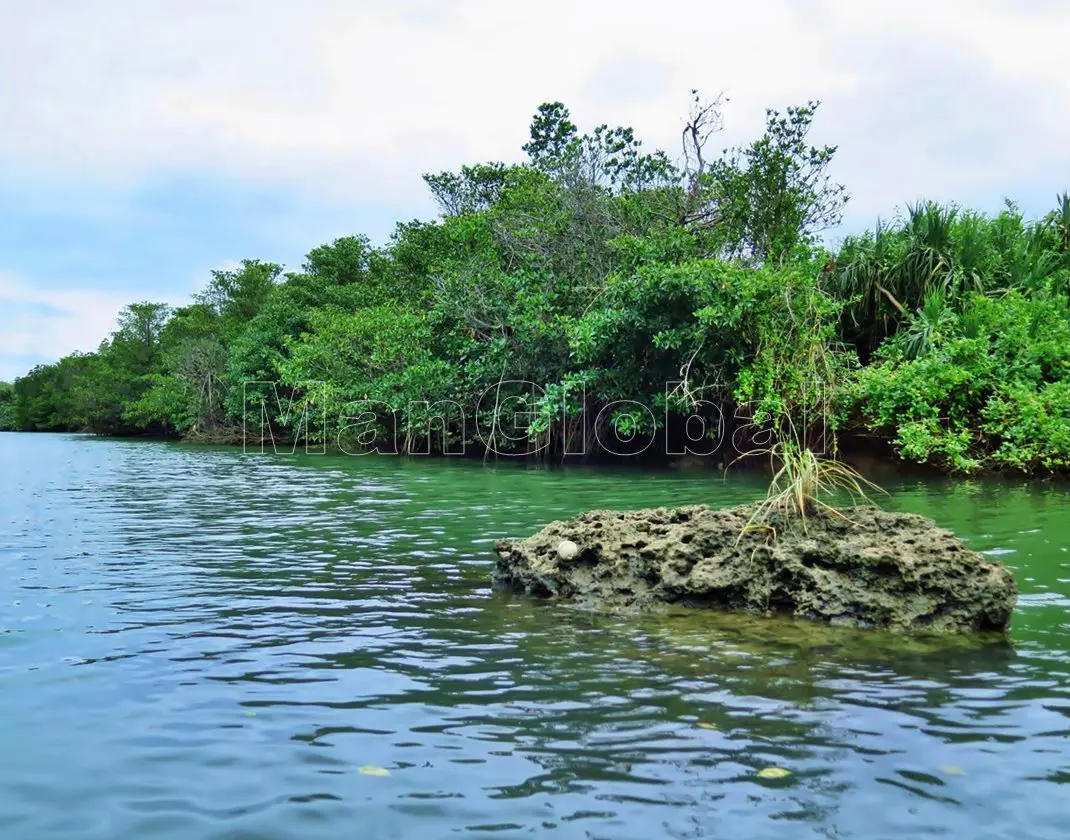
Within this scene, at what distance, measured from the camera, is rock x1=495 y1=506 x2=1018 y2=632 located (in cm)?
652

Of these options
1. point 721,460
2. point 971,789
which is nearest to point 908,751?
point 971,789

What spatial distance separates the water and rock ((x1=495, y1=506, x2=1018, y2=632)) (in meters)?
0.32

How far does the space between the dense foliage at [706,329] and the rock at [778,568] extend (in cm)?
879

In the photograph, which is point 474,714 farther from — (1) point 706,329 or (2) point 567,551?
(1) point 706,329

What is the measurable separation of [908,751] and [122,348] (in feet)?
235

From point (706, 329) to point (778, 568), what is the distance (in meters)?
15.0

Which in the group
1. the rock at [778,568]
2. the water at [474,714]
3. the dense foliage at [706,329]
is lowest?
the water at [474,714]

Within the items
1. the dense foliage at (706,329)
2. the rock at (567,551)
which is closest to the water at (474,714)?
the rock at (567,551)

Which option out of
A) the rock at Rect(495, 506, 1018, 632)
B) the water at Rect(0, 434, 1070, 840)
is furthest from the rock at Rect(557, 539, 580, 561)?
the water at Rect(0, 434, 1070, 840)

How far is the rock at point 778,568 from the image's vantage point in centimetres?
652

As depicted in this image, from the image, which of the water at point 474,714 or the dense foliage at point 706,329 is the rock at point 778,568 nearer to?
the water at point 474,714

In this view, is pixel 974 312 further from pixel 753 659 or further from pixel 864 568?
pixel 753 659

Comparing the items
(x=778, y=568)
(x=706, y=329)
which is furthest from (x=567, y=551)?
(x=706, y=329)

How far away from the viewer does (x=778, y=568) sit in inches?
278
